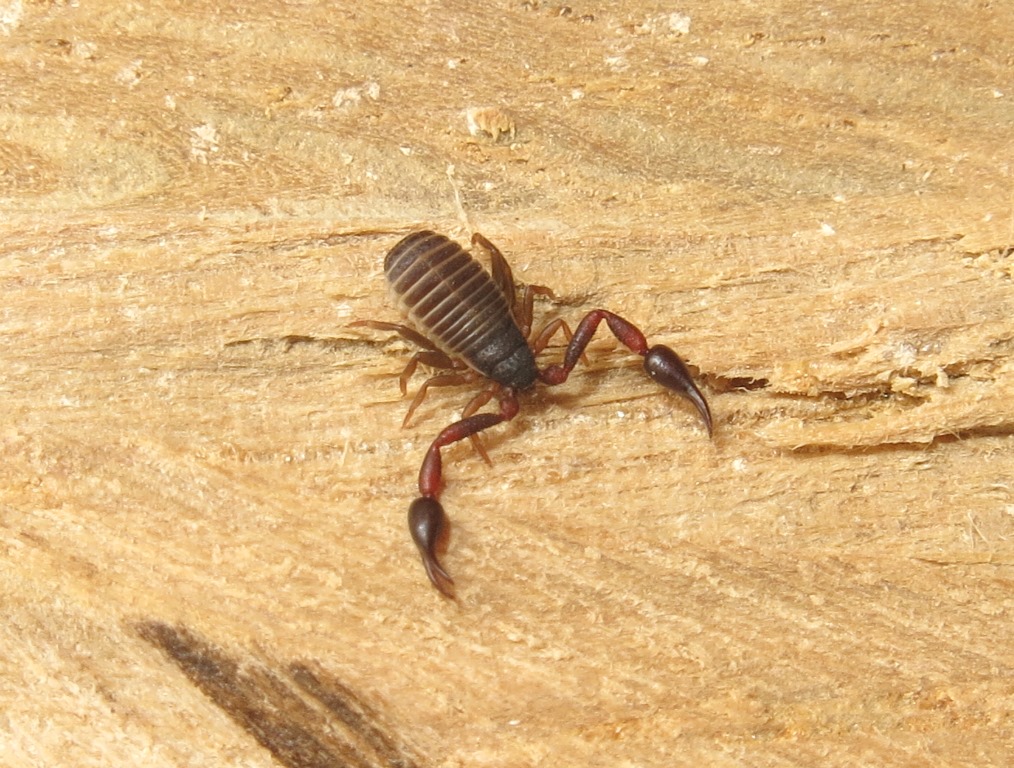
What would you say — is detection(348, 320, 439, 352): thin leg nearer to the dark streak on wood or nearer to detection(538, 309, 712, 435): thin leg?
detection(538, 309, 712, 435): thin leg

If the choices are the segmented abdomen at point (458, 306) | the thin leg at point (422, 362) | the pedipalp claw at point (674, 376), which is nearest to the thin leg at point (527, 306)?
the segmented abdomen at point (458, 306)

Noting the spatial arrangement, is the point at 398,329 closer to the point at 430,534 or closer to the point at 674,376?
the point at 430,534

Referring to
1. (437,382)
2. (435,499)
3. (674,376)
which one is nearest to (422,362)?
(437,382)

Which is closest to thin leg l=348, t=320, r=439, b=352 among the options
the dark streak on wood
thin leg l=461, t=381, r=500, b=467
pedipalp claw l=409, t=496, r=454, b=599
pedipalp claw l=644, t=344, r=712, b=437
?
thin leg l=461, t=381, r=500, b=467

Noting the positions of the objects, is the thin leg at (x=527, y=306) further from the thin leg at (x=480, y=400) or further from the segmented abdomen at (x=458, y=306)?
the thin leg at (x=480, y=400)

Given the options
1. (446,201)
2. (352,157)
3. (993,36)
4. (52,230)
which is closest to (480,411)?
(446,201)

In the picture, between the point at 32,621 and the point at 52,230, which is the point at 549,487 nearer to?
the point at 32,621
